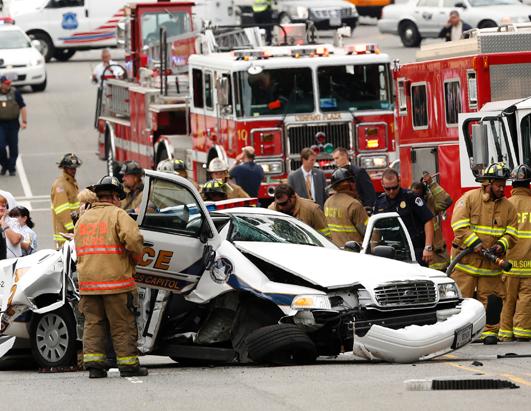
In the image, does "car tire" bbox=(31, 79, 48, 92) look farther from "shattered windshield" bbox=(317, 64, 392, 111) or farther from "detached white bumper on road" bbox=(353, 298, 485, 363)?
"detached white bumper on road" bbox=(353, 298, 485, 363)

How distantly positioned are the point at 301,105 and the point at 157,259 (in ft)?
31.9

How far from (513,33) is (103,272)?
24.8 ft

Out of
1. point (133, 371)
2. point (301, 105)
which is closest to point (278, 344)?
point (133, 371)

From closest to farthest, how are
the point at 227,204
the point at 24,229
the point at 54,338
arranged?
the point at 54,338, the point at 227,204, the point at 24,229

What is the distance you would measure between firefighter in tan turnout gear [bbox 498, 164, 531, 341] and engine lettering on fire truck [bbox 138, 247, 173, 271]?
3593mm

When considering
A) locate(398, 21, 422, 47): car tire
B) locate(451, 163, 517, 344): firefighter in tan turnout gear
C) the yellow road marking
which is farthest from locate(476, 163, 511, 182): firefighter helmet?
locate(398, 21, 422, 47): car tire

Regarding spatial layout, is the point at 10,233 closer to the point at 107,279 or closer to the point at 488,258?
the point at 107,279

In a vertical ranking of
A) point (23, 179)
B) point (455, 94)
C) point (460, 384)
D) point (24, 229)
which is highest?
point (455, 94)

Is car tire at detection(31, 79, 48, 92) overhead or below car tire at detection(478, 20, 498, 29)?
below

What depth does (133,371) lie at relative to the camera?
38.6ft

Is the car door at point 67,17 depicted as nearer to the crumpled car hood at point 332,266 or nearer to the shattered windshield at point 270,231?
the shattered windshield at point 270,231

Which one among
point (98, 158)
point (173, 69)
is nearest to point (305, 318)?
point (173, 69)

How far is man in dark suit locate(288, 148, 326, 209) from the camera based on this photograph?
1838cm

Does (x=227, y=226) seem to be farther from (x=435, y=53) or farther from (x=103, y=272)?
(x=435, y=53)
